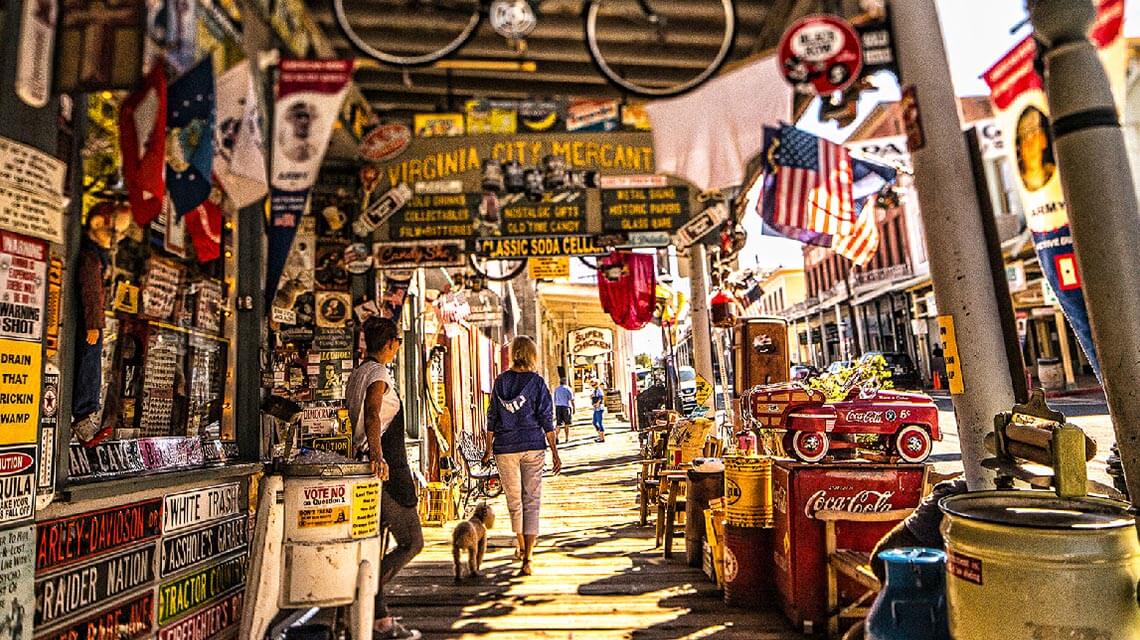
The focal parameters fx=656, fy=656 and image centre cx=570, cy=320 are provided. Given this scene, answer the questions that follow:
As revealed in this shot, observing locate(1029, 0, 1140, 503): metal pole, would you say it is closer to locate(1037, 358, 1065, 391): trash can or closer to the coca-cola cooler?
the coca-cola cooler

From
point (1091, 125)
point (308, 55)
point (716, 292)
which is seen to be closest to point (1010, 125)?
point (1091, 125)

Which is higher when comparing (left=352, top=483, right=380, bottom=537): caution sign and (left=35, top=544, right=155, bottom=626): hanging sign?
(left=352, top=483, right=380, bottom=537): caution sign

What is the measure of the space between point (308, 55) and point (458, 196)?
1722mm

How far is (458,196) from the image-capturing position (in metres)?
6.30

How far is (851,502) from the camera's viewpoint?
12.4 feet

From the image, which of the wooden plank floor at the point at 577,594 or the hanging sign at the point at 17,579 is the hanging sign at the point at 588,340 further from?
the hanging sign at the point at 17,579

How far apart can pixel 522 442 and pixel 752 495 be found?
1.90 meters

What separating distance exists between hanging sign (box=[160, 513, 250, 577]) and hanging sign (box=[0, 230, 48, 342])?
1268 millimetres

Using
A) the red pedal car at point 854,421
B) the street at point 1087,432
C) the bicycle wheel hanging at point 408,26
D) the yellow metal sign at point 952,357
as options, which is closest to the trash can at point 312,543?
the red pedal car at point 854,421

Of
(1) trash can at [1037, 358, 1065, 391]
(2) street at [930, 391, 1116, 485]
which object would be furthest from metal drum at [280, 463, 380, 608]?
(1) trash can at [1037, 358, 1065, 391]

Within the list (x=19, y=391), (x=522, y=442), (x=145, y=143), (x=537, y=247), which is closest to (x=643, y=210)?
(x=537, y=247)

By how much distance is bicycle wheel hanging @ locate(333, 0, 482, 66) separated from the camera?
4.58 metres

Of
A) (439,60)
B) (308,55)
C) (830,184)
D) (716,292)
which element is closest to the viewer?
(439,60)

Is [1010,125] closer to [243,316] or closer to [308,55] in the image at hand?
[243,316]
